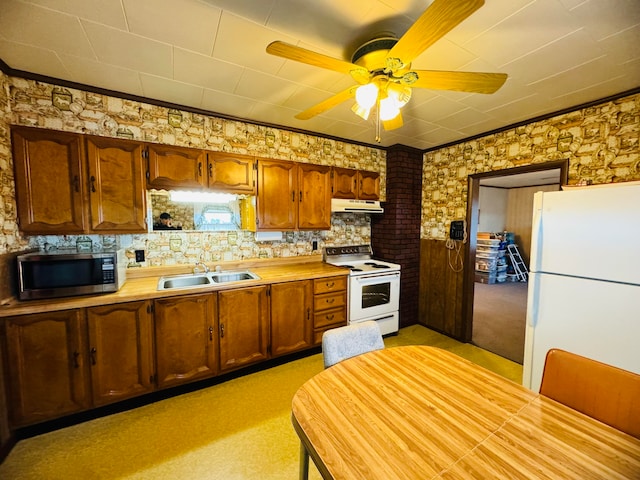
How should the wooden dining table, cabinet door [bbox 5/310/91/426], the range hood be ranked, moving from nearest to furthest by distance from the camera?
the wooden dining table → cabinet door [bbox 5/310/91/426] → the range hood

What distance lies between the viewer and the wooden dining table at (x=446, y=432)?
0.75 metres

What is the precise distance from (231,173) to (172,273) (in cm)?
116

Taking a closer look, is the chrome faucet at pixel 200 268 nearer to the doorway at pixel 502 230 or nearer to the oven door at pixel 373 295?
the oven door at pixel 373 295

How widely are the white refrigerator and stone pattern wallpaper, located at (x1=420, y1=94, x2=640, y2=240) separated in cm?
84

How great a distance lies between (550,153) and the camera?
2467 mm

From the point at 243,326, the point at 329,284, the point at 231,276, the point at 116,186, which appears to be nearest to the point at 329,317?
the point at 329,284

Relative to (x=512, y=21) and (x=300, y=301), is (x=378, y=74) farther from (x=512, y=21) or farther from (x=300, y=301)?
(x=300, y=301)

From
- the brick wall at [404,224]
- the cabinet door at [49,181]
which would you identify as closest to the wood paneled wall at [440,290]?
the brick wall at [404,224]

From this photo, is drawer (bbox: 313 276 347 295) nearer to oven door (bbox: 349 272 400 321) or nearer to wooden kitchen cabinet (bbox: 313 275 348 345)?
wooden kitchen cabinet (bbox: 313 275 348 345)

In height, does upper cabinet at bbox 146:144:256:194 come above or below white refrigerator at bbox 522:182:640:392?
above

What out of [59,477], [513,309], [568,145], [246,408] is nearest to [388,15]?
[568,145]

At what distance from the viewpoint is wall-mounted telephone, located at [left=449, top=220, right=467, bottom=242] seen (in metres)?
3.19

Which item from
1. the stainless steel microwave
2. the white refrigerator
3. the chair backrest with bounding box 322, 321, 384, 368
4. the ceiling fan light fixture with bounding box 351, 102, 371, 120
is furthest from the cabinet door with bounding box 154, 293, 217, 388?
the white refrigerator

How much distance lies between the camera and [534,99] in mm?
2160
